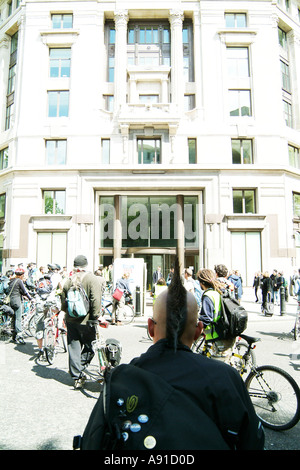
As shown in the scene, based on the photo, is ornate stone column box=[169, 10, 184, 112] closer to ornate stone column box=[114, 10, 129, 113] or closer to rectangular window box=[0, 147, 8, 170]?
ornate stone column box=[114, 10, 129, 113]

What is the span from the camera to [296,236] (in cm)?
2355

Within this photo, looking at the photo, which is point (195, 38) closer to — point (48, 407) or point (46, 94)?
point (46, 94)

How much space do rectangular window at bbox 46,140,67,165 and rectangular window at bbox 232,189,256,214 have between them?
13.2 meters

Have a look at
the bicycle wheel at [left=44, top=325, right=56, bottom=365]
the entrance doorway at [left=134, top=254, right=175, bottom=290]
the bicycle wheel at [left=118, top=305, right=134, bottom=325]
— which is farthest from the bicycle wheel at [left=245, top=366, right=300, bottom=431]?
the entrance doorway at [left=134, top=254, right=175, bottom=290]

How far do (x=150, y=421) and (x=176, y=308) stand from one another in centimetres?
46

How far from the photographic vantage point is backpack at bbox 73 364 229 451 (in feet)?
3.59

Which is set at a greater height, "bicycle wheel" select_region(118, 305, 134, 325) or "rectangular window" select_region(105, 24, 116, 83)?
"rectangular window" select_region(105, 24, 116, 83)

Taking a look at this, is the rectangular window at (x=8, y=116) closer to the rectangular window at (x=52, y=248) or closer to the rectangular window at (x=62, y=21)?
the rectangular window at (x=62, y=21)

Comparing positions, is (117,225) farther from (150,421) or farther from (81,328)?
(150,421)

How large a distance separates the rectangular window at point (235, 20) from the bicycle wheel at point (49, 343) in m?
27.5

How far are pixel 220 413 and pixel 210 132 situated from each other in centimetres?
2390

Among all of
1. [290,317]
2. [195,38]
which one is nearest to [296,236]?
A: [290,317]

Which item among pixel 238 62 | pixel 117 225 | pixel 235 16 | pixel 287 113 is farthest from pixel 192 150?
pixel 235 16
